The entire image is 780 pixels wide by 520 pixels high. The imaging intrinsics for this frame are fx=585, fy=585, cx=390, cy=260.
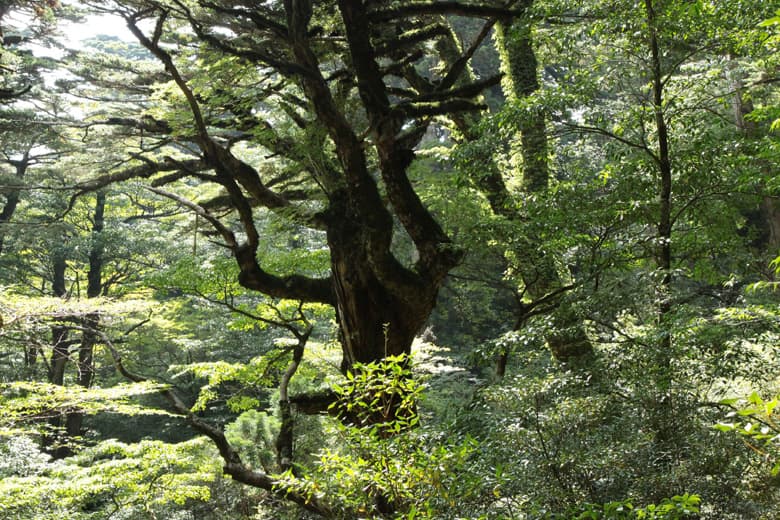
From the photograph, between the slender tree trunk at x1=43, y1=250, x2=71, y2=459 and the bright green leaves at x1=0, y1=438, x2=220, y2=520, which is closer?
the bright green leaves at x1=0, y1=438, x2=220, y2=520

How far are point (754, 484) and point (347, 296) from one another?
3.38 meters

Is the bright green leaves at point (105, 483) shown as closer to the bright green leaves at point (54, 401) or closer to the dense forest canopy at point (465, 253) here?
the dense forest canopy at point (465, 253)

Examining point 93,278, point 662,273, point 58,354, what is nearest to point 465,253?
point 662,273

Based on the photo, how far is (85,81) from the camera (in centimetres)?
888

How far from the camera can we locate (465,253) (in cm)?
569

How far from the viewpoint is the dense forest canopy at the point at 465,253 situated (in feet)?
9.49

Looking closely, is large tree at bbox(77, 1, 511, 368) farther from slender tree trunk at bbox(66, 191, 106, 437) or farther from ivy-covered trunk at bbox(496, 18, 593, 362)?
slender tree trunk at bbox(66, 191, 106, 437)

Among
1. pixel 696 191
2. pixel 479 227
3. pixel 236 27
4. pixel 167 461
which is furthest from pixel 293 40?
pixel 167 461

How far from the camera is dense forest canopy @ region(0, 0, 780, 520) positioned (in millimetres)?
2893

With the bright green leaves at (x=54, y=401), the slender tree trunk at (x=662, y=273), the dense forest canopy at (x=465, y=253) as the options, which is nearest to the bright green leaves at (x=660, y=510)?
the dense forest canopy at (x=465, y=253)

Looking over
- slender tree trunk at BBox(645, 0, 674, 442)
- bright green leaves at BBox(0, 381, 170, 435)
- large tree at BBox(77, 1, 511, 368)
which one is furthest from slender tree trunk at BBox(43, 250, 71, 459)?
slender tree trunk at BBox(645, 0, 674, 442)

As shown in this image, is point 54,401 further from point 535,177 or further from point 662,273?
point 662,273

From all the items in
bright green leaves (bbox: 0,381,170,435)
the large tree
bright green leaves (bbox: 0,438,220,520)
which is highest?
the large tree

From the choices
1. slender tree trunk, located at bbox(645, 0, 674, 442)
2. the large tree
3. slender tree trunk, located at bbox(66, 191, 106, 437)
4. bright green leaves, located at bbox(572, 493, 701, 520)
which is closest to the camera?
bright green leaves, located at bbox(572, 493, 701, 520)
